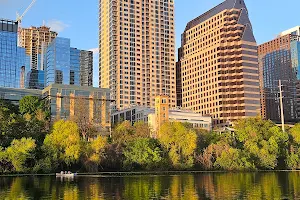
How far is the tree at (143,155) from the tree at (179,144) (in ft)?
14.3

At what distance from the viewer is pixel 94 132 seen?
13612 centimetres

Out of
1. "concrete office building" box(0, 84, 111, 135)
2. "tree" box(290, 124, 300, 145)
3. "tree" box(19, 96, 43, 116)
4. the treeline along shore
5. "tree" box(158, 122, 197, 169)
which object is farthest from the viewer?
"concrete office building" box(0, 84, 111, 135)

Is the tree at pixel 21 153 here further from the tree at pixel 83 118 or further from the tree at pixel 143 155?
the tree at pixel 143 155

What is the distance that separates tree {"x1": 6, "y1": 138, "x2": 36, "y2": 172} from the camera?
101812 mm

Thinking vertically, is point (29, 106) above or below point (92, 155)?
above

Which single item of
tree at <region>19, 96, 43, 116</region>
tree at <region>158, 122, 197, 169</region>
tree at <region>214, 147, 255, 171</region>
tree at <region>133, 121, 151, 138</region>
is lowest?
tree at <region>214, 147, 255, 171</region>

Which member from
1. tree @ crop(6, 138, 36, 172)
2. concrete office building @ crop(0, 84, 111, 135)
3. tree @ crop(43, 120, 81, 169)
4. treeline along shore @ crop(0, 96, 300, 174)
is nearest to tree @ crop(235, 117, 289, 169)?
treeline along shore @ crop(0, 96, 300, 174)

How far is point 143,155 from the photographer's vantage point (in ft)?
375

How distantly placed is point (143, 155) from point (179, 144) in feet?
41.3

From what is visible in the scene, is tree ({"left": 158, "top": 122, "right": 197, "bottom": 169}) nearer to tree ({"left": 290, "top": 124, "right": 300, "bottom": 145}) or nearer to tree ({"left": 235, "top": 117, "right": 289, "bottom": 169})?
tree ({"left": 235, "top": 117, "right": 289, "bottom": 169})

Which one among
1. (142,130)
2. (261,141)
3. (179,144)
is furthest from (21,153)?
(261,141)

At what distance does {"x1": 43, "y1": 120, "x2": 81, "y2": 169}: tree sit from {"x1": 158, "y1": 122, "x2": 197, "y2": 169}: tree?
88.5 ft

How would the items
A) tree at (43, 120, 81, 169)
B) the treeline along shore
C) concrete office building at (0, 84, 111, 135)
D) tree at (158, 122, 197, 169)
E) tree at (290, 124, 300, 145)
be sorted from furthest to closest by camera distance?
concrete office building at (0, 84, 111, 135) → tree at (290, 124, 300, 145) → tree at (158, 122, 197, 169) → tree at (43, 120, 81, 169) → the treeline along shore

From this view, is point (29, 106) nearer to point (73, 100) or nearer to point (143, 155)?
point (73, 100)
